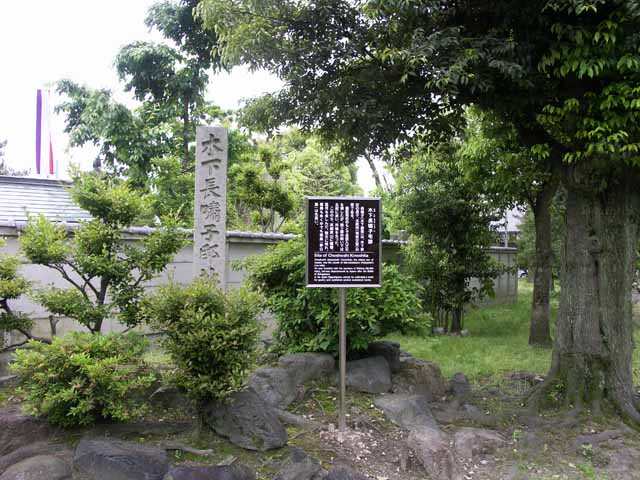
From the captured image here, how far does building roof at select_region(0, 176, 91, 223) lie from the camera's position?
35.7ft

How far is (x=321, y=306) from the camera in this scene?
663 cm

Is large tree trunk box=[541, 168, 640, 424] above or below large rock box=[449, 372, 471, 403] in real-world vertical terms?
above

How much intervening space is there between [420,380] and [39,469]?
4.34 m

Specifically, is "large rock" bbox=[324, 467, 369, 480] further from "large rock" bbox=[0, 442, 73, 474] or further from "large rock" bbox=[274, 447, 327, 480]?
"large rock" bbox=[0, 442, 73, 474]

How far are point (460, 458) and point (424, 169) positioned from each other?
7.88 m

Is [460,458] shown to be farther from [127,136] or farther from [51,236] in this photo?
[127,136]

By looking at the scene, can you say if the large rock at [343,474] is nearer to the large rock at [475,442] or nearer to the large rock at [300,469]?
the large rock at [300,469]

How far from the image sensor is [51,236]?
5215mm

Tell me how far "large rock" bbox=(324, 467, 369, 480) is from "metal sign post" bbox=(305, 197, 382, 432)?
928mm

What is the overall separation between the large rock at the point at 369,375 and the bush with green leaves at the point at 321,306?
0.22 metres

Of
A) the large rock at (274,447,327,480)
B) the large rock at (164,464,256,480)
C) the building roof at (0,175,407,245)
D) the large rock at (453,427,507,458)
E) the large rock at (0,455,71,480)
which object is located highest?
the building roof at (0,175,407,245)

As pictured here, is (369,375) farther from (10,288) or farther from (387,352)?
(10,288)

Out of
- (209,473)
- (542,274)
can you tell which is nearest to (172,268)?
(209,473)

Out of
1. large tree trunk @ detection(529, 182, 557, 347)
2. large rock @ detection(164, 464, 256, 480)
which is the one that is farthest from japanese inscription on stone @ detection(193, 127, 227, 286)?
large tree trunk @ detection(529, 182, 557, 347)
